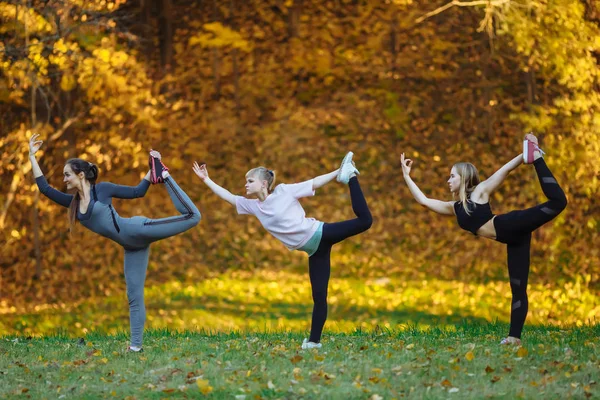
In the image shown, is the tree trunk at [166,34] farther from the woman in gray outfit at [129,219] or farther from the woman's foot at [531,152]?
the woman's foot at [531,152]

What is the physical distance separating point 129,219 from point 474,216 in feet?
10.1

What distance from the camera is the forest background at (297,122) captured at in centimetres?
1311

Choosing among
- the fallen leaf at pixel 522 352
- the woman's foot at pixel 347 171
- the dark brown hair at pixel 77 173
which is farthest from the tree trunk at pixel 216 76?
the fallen leaf at pixel 522 352

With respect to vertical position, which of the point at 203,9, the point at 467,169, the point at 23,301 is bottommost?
the point at 23,301

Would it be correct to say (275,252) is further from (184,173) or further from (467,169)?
(467,169)

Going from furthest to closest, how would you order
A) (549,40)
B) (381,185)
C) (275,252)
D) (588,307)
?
(381,185), (275,252), (588,307), (549,40)

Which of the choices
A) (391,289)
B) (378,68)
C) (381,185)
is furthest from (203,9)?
(391,289)

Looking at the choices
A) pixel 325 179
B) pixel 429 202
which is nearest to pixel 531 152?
pixel 429 202

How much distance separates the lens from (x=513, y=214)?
7.24 meters

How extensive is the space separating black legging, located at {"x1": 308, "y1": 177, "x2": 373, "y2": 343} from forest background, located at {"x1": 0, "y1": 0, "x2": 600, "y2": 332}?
6.18 meters

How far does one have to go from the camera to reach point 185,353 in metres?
7.62

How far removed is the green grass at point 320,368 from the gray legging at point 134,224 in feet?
1.92

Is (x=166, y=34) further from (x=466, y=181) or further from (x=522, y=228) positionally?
(x=522, y=228)

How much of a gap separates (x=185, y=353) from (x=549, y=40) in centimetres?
772
